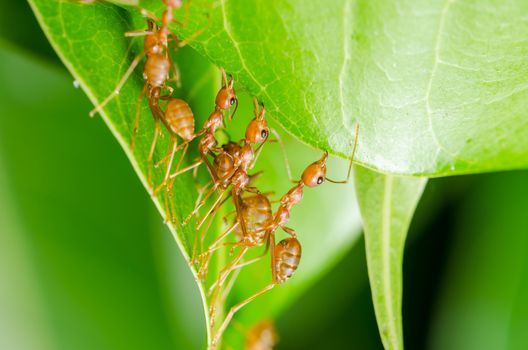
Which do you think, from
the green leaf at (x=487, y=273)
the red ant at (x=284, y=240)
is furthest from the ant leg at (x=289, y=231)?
the green leaf at (x=487, y=273)

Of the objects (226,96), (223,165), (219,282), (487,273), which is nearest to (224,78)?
(226,96)

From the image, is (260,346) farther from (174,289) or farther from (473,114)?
(473,114)

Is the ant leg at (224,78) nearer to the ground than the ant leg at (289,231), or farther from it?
farther from it

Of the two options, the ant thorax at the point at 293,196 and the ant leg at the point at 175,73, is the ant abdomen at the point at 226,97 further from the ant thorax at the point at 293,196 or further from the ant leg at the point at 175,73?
the ant thorax at the point at 293,196

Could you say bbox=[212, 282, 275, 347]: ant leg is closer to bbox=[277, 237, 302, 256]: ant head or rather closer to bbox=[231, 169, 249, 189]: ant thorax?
bbox=[277, 237, 302, 256]: ant head

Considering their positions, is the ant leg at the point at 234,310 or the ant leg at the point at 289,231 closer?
the ant leg at the point at 234,310

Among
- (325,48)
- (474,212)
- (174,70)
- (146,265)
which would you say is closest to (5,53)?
(174,70)

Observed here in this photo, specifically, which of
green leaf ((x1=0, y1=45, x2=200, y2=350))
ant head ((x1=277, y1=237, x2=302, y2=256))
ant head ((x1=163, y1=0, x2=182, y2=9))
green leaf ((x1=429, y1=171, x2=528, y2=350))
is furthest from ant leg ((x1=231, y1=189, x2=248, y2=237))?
green leaf ((x1=429, y1=171, x2=528, y2=350))
